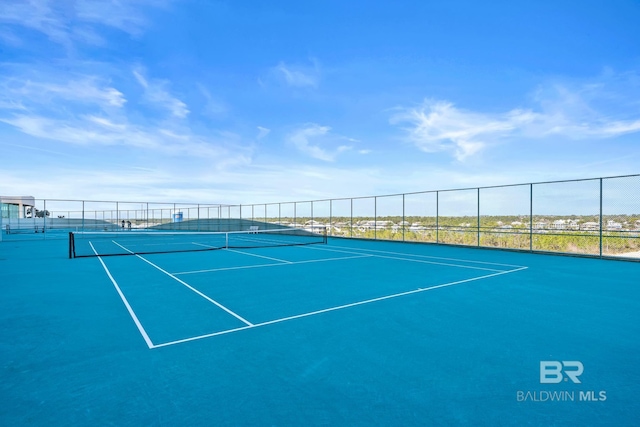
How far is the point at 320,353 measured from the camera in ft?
12.3

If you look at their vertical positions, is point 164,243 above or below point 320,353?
below

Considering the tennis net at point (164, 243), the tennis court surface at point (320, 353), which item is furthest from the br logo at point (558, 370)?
the tennis net at point (164, 243)

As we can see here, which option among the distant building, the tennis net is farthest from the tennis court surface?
the distant building

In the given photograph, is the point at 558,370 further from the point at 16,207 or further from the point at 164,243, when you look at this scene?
the point at 16,207

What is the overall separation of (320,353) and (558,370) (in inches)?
99.5

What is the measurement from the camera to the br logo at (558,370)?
3.18 metres

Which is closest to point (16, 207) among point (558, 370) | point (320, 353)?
point (320, 353)

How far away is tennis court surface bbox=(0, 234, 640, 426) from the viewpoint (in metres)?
2.65

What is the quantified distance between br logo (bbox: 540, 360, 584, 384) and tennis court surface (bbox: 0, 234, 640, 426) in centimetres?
2

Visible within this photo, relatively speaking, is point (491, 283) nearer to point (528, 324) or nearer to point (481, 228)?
point (528, 324)

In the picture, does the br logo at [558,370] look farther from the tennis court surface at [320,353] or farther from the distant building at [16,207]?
the distant building at [16,207]

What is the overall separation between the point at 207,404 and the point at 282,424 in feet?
2.37

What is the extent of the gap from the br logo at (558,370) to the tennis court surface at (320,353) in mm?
22

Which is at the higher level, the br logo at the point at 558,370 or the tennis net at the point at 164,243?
the br logo at the point at 558,370
